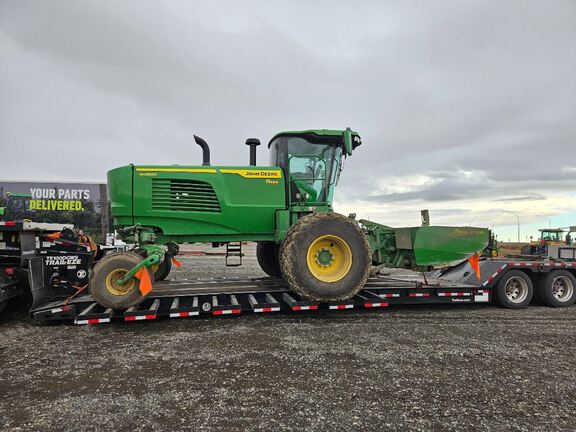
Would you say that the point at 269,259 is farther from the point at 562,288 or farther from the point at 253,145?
the point at 562,288

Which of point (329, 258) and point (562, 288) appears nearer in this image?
point (329, 258)

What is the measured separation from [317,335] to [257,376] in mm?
1487

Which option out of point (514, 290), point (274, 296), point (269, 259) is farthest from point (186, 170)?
Result: point (514, 290)

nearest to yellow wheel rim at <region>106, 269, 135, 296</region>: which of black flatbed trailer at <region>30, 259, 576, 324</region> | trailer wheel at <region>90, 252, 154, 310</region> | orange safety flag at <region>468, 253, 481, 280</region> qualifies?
trailer wheel at <region>90, 252, 154, 310</region>

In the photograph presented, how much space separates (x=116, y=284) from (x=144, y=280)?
0.44 metres

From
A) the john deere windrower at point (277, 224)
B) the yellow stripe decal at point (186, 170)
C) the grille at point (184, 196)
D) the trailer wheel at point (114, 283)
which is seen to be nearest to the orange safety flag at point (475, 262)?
the john deere windrower at point (277, 224)

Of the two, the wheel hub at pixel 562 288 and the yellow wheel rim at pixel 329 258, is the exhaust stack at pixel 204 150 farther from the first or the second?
the wheel hub at pixel 562 288

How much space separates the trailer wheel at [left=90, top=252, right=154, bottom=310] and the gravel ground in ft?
1.63

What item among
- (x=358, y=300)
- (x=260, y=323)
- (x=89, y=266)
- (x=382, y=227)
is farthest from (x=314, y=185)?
(x=89, y=266)

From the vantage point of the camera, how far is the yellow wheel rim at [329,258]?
5676 mm

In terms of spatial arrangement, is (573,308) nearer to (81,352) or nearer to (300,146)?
(300,146)

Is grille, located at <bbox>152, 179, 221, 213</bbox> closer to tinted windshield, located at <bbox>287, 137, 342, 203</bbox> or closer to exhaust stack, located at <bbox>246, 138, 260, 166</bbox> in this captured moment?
exhaust stack, located at <bbox>246, 138, 260, 166</bbox>

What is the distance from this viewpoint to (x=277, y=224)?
6172 millimetres

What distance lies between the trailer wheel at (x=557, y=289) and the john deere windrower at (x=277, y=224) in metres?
1.80
